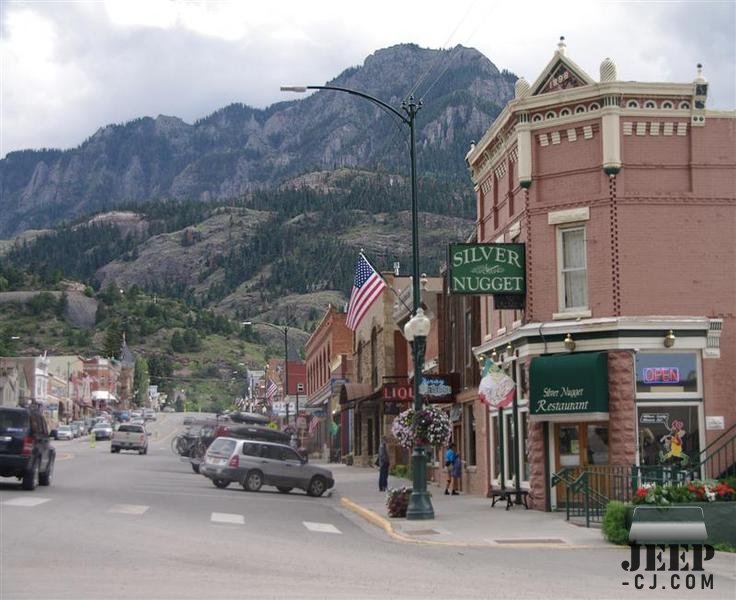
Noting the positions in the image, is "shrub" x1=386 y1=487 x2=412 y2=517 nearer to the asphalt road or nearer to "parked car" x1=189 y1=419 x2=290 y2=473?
the asphalt road

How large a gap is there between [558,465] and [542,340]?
2900 mm

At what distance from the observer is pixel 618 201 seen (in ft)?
82.6

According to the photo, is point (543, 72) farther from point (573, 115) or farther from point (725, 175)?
point (725, 175)

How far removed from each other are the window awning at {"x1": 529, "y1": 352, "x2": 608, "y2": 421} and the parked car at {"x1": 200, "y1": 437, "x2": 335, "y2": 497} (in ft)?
36.6

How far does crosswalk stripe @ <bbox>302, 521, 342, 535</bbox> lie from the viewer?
21.9m

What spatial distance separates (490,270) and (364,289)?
31.5 feet

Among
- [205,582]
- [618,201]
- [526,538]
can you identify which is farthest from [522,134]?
[205,582]

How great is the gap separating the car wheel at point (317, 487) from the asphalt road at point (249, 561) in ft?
30.6

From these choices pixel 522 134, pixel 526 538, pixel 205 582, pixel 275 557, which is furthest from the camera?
pixel 522 134

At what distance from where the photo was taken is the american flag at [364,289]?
3441cm

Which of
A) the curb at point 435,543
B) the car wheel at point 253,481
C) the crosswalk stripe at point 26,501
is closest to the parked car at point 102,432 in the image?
→ the car wheel at point 253,481

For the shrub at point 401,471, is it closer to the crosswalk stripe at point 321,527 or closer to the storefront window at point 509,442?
the storefront window at point 509,442

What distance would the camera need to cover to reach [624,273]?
2500cm

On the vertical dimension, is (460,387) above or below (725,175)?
below
